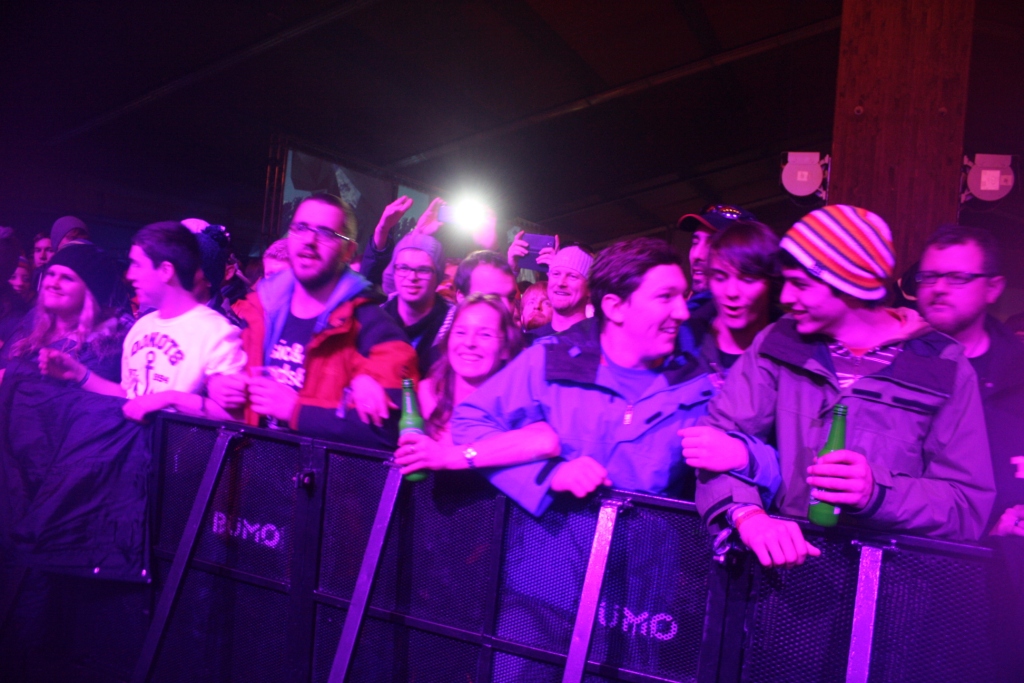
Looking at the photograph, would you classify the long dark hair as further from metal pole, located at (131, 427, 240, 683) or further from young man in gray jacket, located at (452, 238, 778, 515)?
metal pole, located at (131, 427, 240, 683)

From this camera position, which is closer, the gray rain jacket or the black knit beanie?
the gray rain jacket

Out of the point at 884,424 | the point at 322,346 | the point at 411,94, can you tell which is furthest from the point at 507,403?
the point at 411,94

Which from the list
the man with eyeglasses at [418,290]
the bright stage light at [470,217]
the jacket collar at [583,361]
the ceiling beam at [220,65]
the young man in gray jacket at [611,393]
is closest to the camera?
the young man in gray jacket at [611,393]

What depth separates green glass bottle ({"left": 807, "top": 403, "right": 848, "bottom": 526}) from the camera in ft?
5.07

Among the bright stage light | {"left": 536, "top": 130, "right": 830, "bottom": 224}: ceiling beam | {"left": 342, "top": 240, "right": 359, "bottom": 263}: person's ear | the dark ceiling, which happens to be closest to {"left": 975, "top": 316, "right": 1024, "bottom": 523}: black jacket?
{"left": 342, "top": 240, "right": 359, "bottom": 263}: person's ear

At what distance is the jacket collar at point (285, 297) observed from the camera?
2717 millimetres

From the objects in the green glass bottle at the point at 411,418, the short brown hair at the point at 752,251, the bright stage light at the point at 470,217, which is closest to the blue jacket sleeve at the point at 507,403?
the green glass bottle at the point at 411,418

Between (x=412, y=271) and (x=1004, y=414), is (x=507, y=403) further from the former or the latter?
(x=1004, y=414)

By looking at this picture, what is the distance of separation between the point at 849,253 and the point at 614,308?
700 mm

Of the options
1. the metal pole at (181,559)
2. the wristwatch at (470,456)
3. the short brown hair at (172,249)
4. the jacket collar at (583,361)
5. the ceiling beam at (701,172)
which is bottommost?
the metal pole at (181,559)

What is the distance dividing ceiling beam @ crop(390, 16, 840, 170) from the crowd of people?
225 inches

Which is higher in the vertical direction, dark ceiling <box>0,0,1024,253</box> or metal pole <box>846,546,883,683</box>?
dark ceiling <box>0,0,1024,253</box>

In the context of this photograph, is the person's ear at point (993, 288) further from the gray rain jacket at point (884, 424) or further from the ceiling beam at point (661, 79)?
the ceiling beam at point (661, 79)

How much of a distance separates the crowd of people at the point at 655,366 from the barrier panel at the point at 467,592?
12cm
